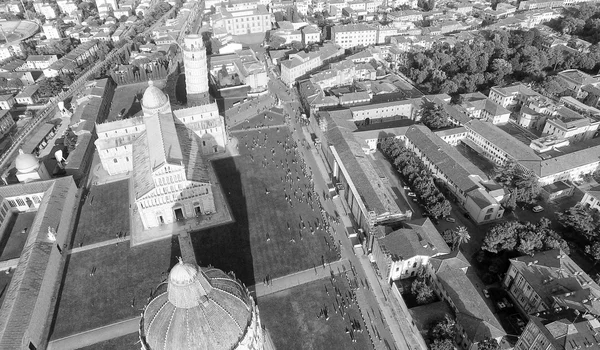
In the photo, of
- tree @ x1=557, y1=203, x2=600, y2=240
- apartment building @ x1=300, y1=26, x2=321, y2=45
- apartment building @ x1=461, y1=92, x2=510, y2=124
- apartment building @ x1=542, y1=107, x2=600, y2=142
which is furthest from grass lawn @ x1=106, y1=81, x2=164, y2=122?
apartment building @ x1=542, y1=107, x2=600, y2=142

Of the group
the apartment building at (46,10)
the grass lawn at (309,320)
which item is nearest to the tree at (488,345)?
the grass lawn at (309,320)

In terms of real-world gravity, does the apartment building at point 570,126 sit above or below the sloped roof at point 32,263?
above

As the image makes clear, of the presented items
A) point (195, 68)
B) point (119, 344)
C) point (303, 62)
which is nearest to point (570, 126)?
point (303, 62)

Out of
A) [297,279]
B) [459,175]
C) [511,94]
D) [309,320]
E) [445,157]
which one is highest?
[511,94]

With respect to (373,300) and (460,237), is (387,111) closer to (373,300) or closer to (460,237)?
(460,237)

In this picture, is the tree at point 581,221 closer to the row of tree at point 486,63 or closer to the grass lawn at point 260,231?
the grass lawn at point 260,231

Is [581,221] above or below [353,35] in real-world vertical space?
below
